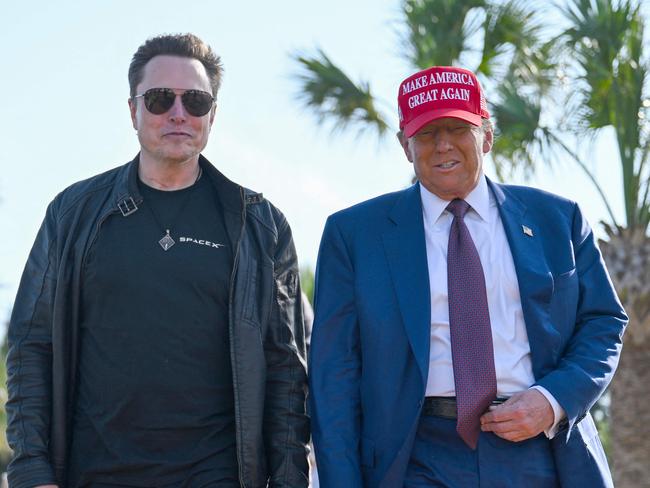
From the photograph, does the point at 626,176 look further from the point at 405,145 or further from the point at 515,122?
the point at 405,145

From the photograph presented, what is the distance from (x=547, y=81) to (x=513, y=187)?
22.6 feet

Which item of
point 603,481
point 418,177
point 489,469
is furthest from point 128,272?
point 603,481

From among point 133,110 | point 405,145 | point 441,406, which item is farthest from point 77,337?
point 405,145

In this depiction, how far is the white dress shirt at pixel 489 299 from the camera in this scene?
13.8 feet

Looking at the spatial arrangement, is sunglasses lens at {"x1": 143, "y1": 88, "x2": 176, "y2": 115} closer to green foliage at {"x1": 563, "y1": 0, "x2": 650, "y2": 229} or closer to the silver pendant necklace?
the silver pendant necklace

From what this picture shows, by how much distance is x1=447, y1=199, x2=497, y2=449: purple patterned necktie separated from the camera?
411 centimetres

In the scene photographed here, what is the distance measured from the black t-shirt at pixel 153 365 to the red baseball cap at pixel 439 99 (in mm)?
952

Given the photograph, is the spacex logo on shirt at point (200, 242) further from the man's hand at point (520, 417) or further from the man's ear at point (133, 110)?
the man's hand at point (520, 417)

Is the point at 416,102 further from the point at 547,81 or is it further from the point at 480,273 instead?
the point at 547,81

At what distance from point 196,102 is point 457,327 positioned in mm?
1428

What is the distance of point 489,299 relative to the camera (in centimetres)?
431

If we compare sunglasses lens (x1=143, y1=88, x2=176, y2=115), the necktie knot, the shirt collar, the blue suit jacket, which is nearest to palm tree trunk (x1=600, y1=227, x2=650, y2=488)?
the blue suit jacket

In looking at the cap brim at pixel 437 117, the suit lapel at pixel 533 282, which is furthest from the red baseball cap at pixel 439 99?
the suit lapel at pixel 533 282

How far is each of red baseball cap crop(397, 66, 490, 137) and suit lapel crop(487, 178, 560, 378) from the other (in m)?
0.44
